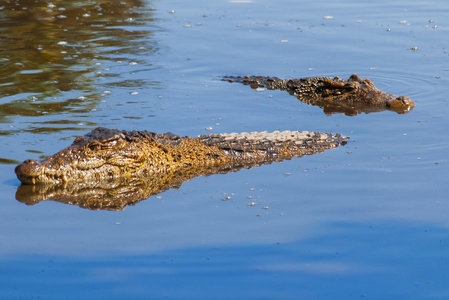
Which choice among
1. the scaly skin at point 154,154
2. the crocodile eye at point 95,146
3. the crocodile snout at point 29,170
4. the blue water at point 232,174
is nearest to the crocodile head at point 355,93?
the blue water at point 232,174

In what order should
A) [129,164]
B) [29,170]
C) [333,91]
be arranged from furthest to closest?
[333,91] → [129,164] → [29,170]

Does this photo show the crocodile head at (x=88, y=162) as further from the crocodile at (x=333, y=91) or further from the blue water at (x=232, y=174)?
the crocodile at (x=333, y=91)

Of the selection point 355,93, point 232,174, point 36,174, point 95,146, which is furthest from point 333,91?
point 36,174

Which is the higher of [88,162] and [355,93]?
[88,162]

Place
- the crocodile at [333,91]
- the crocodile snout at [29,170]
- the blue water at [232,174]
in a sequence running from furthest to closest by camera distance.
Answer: the crocodile at [333,91]
the crocodile snout at [29,170]
the blue water at [232,174]

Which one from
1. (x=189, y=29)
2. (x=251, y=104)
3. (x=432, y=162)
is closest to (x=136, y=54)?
(x=189, y=29)

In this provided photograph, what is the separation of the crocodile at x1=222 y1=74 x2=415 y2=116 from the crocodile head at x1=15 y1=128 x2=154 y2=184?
5.09 m

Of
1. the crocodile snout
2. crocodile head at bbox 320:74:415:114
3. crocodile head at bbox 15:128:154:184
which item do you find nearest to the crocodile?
crocodile head at bbox 320:74:415:114

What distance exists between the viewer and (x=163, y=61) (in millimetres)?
14438

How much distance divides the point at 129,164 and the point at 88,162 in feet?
1.67

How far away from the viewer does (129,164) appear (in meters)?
8.08

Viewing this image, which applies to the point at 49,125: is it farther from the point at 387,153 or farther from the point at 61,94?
the point at 387,153

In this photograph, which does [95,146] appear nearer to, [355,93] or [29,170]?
[29,170]

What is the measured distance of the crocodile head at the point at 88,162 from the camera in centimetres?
767
